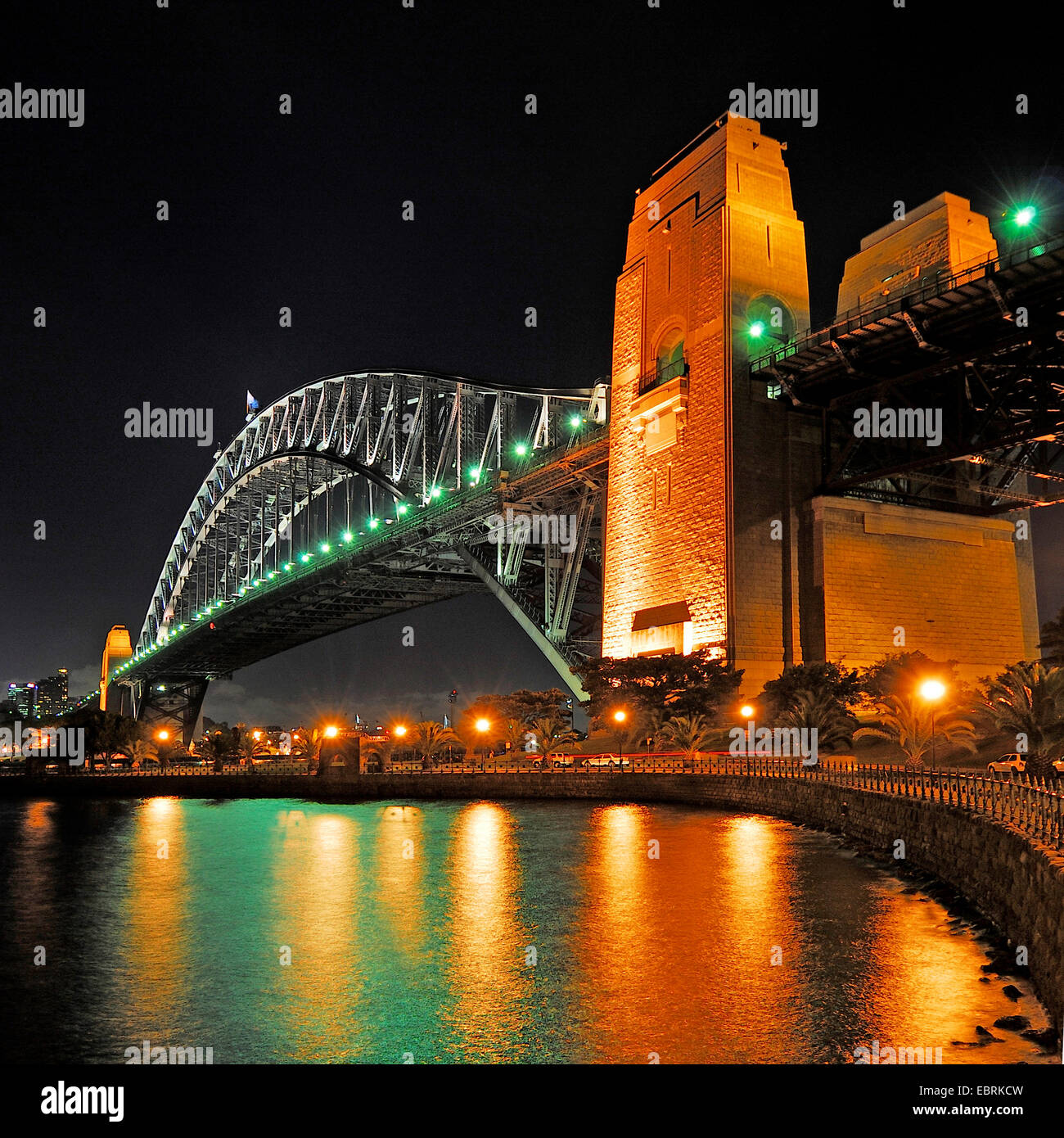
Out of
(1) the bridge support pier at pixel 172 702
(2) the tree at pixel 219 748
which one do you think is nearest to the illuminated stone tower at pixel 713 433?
(2) the tree at pixel 219 748

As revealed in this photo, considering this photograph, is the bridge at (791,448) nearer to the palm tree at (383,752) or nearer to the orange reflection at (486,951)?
the palm tree at (383,752)

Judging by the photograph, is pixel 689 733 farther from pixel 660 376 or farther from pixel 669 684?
pixel 660 376

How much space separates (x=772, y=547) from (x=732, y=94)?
1846cm

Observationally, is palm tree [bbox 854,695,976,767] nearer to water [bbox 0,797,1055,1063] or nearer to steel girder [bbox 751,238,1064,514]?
water [bbox 0,797,1055,1063]

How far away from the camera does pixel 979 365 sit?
38.6 metres

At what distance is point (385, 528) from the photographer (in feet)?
233

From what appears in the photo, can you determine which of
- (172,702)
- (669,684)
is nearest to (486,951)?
(669,684)

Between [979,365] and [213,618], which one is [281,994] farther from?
[213,618]

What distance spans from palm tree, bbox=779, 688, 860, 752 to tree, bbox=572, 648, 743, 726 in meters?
2.72

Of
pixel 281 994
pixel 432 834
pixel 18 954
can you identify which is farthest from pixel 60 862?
pixel 281 994

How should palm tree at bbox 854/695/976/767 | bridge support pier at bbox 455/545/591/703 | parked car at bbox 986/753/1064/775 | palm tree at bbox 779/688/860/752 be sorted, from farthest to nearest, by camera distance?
bridge support pier at bbox 455/545/591/703 → palm tree at bbox 779/688/860/752 → palm tree at bbox 854/695/976/767 → parked car at bbox 986/753/1064/775

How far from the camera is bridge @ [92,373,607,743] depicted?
5912 centimetres

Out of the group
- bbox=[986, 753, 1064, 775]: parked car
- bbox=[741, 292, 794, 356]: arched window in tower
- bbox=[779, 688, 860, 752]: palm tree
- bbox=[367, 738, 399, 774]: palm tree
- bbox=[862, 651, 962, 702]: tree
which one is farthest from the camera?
bbox=[367, 738, 399, 774]: palm tree

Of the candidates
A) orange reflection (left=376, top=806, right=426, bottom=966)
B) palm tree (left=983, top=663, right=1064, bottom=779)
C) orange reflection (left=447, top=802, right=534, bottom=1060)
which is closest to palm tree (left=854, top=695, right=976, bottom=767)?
palm tree (left=983, top=663, right=1064, bottom=779)
